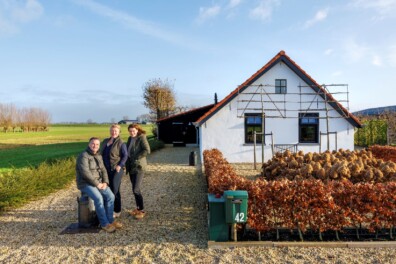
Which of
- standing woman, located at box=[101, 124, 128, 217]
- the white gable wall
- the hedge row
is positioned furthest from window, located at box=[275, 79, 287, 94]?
standing woman, located at box=[101, 124, 128, 217]

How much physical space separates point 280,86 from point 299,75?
1.05 metres

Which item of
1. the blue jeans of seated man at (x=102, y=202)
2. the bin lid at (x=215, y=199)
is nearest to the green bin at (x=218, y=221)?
the bin lid at (x=215, y=199)

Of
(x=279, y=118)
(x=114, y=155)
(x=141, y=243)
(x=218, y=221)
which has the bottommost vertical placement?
(x=141, y=243)

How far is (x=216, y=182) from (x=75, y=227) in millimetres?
2929

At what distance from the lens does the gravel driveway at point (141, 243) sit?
4.34 meters

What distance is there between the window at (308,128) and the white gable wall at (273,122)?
20cm

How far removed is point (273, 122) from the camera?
14352 mm

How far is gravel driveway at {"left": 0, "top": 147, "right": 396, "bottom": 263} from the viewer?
434 cm

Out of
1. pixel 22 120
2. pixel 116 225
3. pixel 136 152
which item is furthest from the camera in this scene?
pixel 22 120

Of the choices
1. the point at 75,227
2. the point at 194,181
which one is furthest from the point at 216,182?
the point at 194,181

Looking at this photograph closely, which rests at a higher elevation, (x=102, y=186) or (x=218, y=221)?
(x=102, y=186)

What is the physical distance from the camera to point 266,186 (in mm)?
4887

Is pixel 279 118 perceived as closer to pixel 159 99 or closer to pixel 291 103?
pixel 291 103

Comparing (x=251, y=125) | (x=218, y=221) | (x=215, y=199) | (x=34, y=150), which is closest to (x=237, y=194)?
(x=215, y=199)
